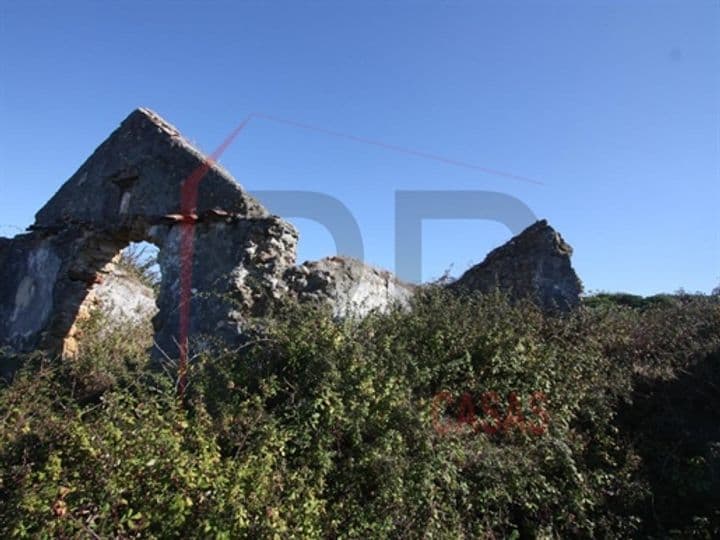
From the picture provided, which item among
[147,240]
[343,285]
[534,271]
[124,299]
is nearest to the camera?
[343,285]

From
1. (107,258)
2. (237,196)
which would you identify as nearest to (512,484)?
(237,196)

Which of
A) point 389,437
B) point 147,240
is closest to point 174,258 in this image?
point 147,240

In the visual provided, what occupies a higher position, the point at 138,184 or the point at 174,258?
the point at 138,184

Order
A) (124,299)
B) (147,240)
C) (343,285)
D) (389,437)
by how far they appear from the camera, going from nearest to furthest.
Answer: (389,437)
(343,285)
(147,240)
(124,299)

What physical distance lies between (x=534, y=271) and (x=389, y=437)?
4.96 m

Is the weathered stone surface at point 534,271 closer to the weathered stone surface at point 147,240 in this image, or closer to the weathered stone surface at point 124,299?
the weathered stone surface at point 147,240

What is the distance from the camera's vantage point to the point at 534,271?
316 inches

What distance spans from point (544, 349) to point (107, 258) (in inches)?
251

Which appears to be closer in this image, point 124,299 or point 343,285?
point 343,285

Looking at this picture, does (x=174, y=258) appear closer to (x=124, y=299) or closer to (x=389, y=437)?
(x=389, y=437)

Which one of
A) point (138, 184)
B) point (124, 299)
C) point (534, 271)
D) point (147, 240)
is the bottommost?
point (124, 299)

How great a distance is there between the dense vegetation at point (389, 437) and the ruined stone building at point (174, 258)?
0.83 meters

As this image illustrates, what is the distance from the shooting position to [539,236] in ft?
26.8

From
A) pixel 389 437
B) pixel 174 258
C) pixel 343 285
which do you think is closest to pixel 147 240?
pixel 174 258
